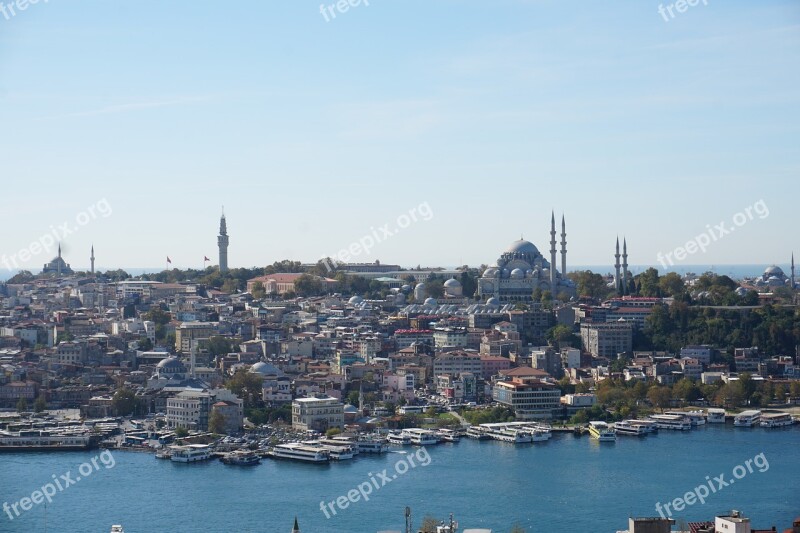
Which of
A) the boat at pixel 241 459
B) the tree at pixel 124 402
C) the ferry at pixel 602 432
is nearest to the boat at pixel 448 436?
the ferry at pixel 602 432

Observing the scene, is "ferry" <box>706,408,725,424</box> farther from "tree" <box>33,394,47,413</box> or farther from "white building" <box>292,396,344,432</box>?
"tree" <box>33,394,47,413</box>

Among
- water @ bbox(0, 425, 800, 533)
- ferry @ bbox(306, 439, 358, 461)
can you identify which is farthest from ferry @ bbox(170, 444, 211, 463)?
ferry @ bbox(306, 439, 358, 461)

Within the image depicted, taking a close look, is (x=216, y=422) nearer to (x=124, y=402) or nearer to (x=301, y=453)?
(x=301, y=453)

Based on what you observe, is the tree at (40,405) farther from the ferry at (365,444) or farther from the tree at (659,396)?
the tree at (659,396)

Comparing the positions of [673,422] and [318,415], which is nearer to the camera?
[318,415]

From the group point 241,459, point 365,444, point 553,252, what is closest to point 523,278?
point 553,252

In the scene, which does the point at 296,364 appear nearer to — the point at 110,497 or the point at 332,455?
the point at 332,455
